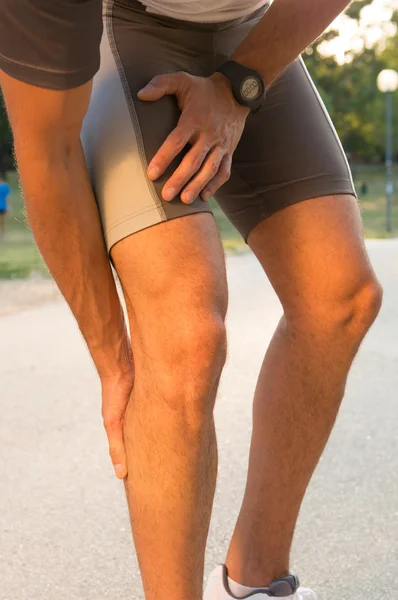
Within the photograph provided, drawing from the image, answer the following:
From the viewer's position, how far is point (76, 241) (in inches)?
72.3

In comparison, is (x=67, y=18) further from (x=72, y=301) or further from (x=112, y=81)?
(x=72, y=301)

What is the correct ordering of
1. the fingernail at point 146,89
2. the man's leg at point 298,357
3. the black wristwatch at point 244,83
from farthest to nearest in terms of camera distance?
the man's leg at point 298,357
the black wristwatch at point 244,83
the fingernail at point 146,89

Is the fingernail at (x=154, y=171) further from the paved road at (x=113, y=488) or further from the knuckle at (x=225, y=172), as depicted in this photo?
the paved road at (x=113, y=488)

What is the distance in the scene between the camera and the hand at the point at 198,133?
1791 mm

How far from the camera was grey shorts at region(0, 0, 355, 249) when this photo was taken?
177 centimetres

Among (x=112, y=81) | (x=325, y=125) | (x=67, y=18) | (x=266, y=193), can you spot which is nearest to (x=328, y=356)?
(x=266, y=193)

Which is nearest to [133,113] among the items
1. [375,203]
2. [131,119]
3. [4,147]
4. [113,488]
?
[131,119]

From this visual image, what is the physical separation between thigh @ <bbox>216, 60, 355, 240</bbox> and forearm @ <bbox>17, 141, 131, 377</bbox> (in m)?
0.41

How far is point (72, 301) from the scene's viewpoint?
6.29 ft

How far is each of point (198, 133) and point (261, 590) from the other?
1010 millimetres

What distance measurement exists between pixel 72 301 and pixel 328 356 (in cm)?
57

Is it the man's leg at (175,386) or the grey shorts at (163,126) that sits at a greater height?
the grey shorts at (163,126)

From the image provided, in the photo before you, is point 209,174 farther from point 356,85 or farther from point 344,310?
point 356,85

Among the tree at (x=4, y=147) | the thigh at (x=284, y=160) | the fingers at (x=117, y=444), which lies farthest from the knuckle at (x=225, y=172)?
the tree at (x=4, y=147)
